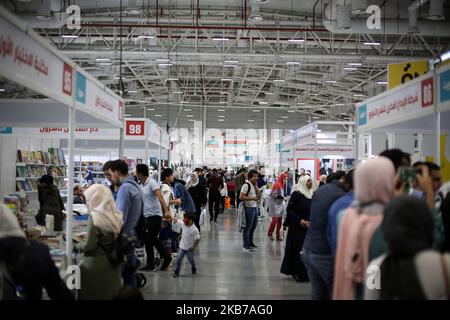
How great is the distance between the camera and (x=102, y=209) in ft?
13.1

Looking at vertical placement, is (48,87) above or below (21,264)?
above

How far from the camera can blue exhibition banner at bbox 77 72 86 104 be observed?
4520 millimetres

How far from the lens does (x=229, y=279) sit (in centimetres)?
707

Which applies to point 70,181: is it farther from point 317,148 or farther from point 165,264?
point 317,148

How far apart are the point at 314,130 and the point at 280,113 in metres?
25.4

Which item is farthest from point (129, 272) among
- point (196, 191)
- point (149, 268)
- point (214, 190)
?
point (214, 190)

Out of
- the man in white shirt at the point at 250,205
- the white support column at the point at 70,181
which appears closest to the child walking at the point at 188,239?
the man in white shirt at the point at 250,205

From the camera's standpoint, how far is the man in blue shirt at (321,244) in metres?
3.78

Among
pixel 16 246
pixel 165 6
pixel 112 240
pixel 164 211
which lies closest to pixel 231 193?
pixel 165 6

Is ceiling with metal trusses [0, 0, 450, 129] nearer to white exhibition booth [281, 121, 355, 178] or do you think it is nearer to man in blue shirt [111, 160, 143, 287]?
white exhibition booth [281, 121, 355, 178]

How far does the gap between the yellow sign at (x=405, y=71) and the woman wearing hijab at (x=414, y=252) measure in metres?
7.56

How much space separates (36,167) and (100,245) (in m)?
8.33

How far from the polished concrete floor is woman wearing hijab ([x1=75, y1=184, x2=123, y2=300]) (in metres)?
1.80
